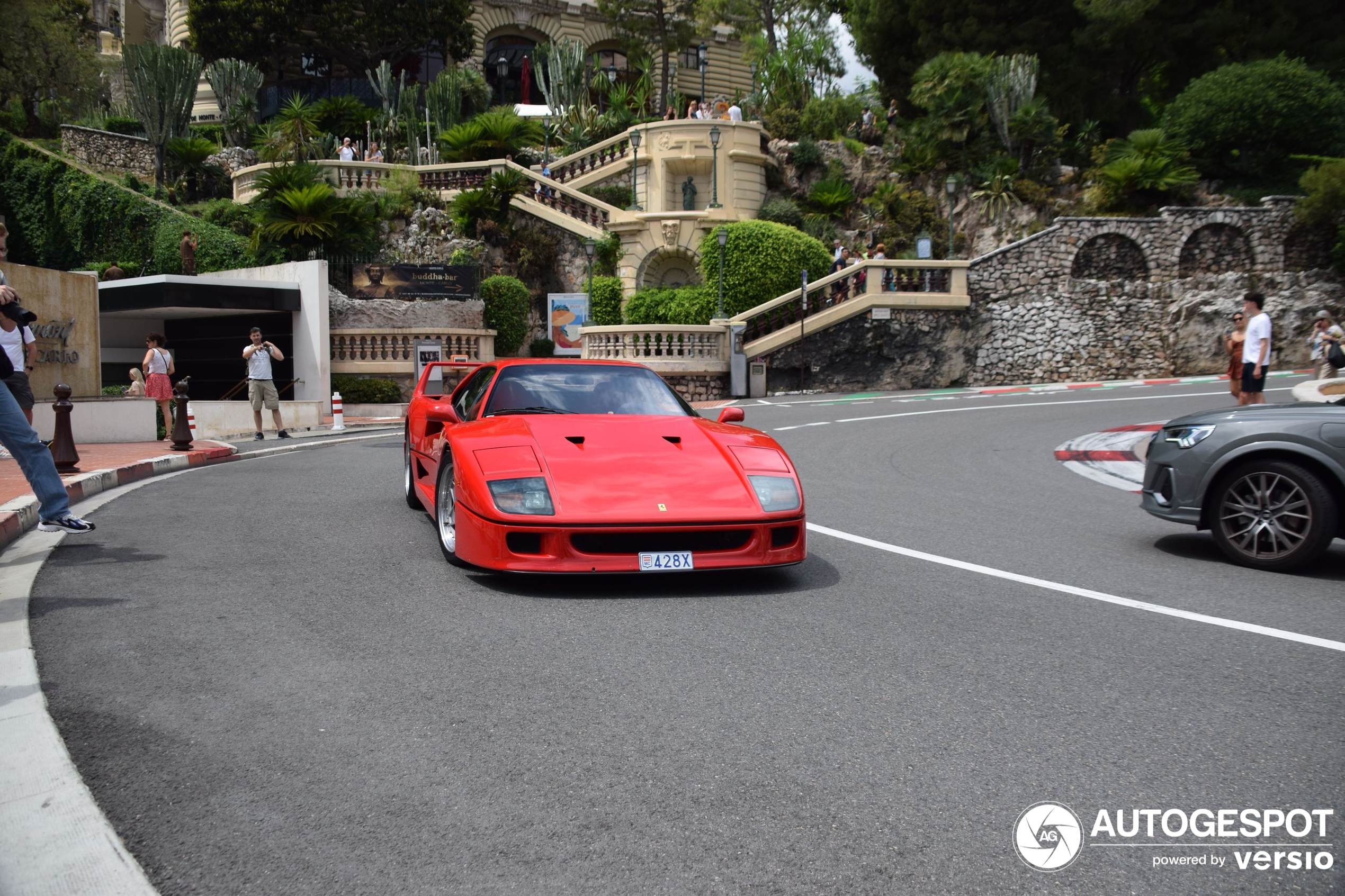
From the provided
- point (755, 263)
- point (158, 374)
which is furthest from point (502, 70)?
point (158, 374)

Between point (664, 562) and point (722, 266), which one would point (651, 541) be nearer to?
point (664, 562)

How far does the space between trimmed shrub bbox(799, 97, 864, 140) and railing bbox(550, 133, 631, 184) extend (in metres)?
8.27

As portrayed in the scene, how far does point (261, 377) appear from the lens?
60.4ft

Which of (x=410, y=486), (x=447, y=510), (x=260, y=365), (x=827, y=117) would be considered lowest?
(x=410, y=486)

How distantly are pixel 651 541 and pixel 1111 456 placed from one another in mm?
9641

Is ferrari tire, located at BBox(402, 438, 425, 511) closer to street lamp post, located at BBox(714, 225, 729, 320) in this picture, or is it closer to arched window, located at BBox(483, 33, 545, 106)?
street lamp post, located at BBox(714, 225, 729, 320)

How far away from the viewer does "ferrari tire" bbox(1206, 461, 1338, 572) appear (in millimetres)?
6453

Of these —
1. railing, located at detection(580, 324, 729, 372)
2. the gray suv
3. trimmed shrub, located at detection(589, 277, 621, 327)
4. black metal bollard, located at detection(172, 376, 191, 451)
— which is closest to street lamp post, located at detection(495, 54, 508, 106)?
trimmed shrub, located at detection(589, 277, 621, 327)

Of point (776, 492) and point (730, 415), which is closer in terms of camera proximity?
point (776, 492)

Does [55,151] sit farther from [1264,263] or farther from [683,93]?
[1264,263]

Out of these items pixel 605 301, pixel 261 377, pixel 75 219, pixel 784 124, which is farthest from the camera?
pixel 784 124

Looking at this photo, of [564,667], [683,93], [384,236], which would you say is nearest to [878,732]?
[564,667]

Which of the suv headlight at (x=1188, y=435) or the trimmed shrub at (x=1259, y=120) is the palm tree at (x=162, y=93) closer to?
the trimmed shrub at (x=1259, y=120)

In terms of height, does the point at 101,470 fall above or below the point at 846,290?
below
